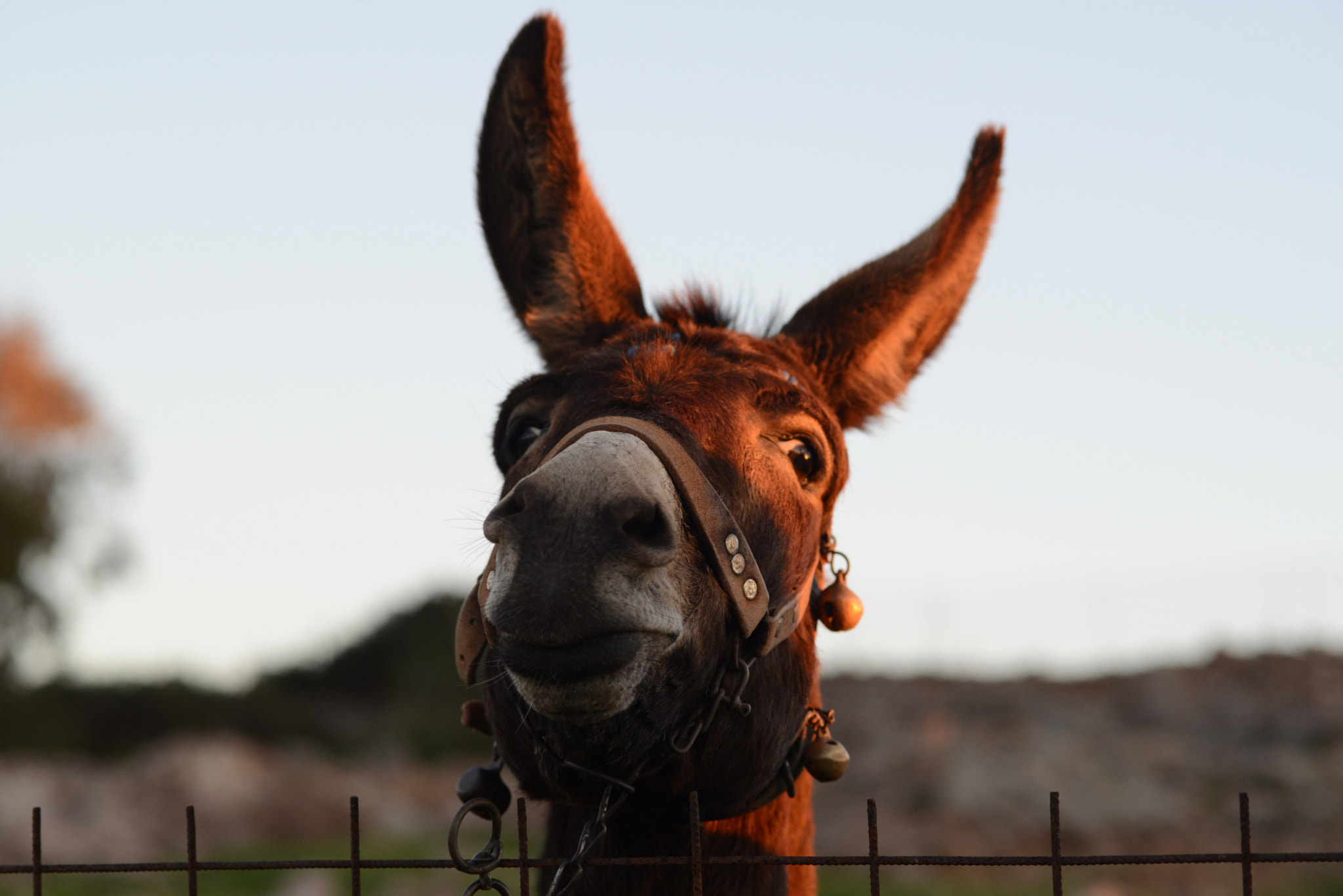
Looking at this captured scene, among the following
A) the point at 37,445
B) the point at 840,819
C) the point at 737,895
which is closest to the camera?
the point at 737,895

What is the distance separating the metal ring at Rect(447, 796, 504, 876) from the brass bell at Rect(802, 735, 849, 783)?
0.73 meters

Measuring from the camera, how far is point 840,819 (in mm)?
20734

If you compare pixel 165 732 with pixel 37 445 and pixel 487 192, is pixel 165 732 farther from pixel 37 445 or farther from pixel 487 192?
pixel 487 192

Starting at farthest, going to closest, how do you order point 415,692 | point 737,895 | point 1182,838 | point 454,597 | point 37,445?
point 454,597
point 415,692
point 37,445
point 1182,838
point 737,895

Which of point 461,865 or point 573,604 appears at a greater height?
point 573,604

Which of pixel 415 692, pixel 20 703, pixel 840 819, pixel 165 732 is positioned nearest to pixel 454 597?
pixel 415 692

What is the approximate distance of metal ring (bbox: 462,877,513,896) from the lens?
2145 mm

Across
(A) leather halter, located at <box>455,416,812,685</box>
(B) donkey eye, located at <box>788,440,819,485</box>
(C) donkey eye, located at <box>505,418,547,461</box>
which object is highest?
(C) donkey eye, located at <box>505,418,547,461</box>

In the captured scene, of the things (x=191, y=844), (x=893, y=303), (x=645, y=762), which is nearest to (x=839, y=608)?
(x=645, y=762)

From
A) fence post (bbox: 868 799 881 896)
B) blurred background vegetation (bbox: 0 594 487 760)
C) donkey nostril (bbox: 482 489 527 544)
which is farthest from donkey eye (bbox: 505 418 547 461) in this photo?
blurred background vegetation (bbox: 0 594 487 760)

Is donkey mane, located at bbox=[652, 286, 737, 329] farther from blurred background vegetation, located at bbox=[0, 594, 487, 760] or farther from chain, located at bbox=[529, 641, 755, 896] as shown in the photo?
blurred background vegetation, located at bbox=[0, 594, 487, 760]

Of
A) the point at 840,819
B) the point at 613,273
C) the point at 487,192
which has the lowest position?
the point at 840,819

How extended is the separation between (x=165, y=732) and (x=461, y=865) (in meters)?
41.2

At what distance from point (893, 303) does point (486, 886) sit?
84.4 inches
